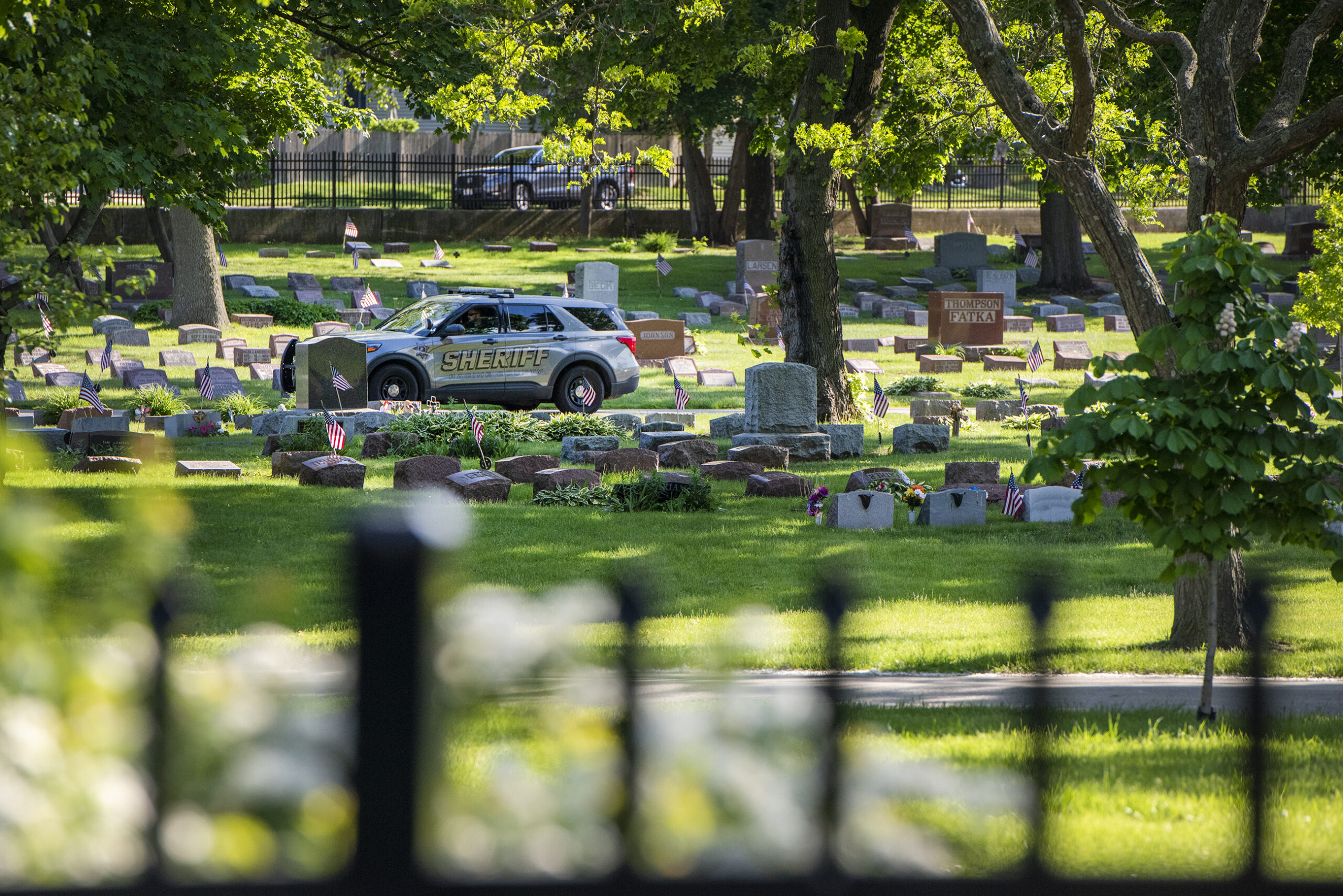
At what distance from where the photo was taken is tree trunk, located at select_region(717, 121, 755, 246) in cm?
4366

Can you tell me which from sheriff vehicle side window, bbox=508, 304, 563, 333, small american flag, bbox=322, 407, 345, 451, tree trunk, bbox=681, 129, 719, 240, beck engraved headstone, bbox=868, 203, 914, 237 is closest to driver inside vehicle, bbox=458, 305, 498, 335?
sheriff vehicle side window, bbox=508, 304, 563, 333

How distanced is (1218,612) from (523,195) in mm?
40431

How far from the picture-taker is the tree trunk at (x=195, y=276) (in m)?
26.4

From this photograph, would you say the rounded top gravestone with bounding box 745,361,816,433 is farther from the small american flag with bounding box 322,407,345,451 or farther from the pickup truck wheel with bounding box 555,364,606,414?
the small american flag with bounding box 322,407,345,451

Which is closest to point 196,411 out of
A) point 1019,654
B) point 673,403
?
point 673,403

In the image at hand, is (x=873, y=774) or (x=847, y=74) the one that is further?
(x=847, y=74)

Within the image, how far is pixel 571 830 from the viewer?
2258mm

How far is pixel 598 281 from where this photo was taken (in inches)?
1135

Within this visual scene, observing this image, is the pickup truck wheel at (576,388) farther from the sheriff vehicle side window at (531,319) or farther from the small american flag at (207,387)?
the small american flag at (207,387)

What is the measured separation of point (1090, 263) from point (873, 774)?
43563mm

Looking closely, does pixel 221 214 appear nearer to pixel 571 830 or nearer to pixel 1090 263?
pixel 571 830

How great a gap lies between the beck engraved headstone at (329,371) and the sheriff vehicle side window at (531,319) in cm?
256

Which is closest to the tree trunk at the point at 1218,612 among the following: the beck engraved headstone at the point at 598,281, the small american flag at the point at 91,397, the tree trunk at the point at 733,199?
the small american flag at the point at 91,397

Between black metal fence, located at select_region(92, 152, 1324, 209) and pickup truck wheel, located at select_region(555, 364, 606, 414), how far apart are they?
19.6m
